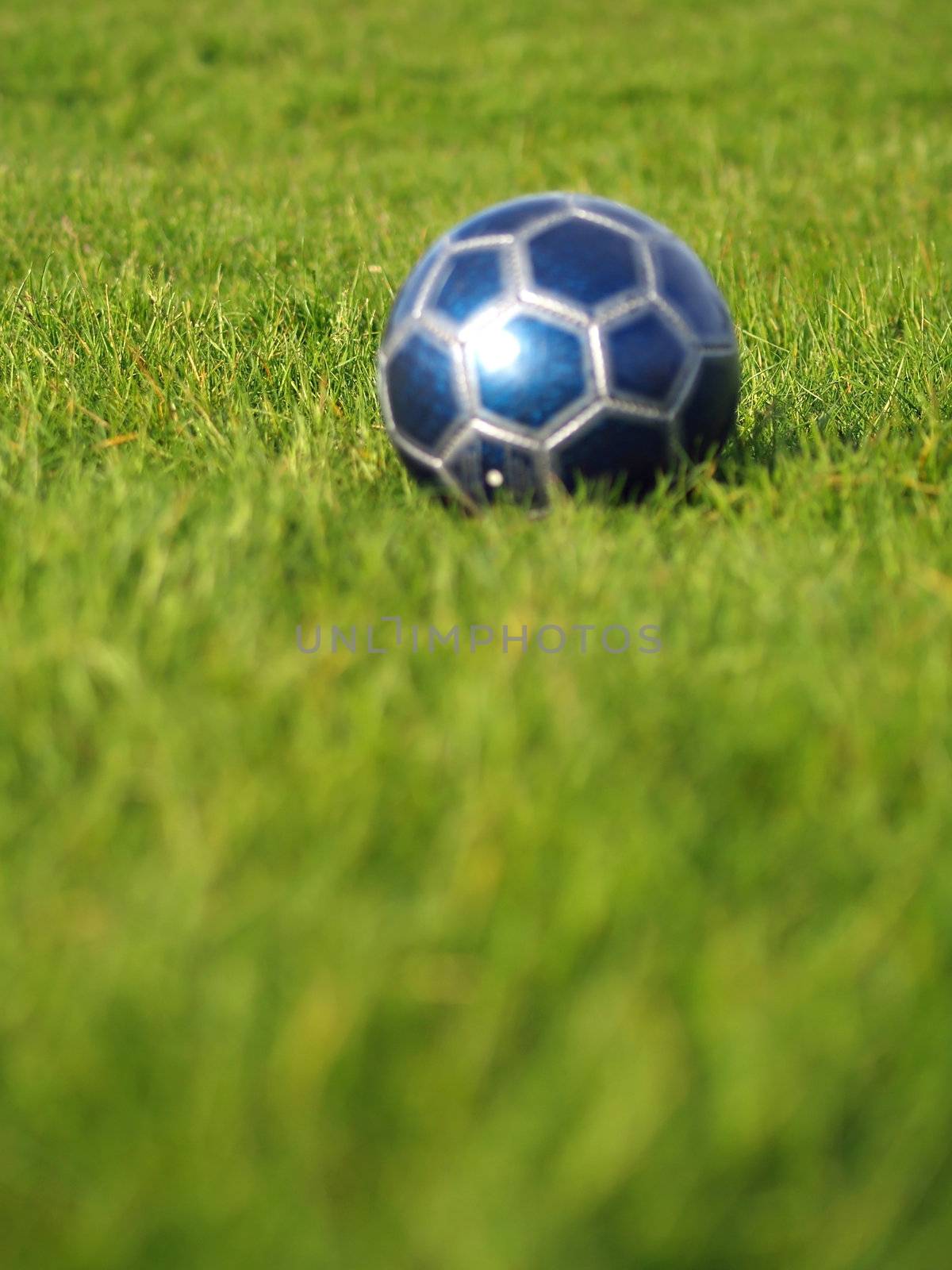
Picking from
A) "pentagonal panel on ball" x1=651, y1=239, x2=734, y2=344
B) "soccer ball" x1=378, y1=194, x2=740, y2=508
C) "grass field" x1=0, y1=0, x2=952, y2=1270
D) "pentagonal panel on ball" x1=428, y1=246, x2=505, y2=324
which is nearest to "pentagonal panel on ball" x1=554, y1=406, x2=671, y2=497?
"soccer ball" x1=378, y1=194, x2=740, y2=508

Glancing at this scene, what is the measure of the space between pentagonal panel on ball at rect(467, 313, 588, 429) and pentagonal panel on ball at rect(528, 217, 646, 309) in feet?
0.35

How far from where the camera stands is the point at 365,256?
5.38 m

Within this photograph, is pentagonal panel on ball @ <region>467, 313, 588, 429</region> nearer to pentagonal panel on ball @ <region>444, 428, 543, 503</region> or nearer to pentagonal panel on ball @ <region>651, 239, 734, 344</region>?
pentagonal panel on ball @ <region>444, 428, 543, 503</region>

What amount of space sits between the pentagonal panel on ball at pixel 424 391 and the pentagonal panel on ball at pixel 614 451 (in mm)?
305

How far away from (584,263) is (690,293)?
32 cm

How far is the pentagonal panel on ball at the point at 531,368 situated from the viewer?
9.98ft

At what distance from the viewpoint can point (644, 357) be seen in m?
3.10

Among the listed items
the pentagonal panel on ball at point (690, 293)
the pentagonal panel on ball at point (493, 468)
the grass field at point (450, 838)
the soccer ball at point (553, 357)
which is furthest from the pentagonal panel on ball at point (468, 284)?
the grass field at point (450, 838)

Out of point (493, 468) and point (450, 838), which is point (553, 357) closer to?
point (493, 468)

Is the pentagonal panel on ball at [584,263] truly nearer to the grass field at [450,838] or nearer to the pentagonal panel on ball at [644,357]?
the pentagonal panel on ball at [644,357]

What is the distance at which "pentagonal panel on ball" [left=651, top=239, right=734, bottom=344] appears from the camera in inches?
126

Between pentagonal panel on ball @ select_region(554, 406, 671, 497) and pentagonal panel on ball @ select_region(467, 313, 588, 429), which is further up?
pentagonal panel on ball @ select_region(467, 313, 588, 429)

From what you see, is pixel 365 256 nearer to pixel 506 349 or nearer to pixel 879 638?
pixel 506 349

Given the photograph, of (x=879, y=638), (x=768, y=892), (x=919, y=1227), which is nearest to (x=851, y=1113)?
(x=919, y=1227)
